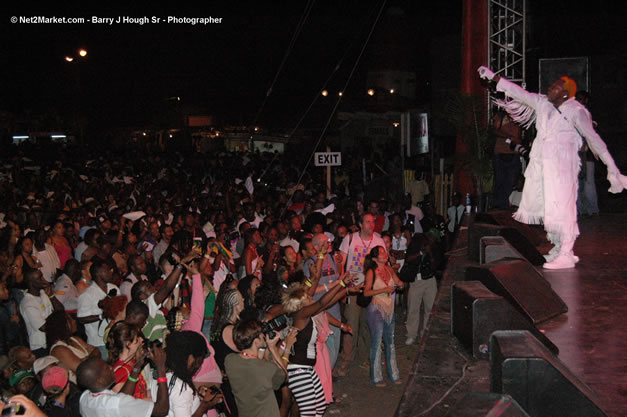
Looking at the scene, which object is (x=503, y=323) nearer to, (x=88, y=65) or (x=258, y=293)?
(x=258, y=293)

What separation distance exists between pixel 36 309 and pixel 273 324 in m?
2.90

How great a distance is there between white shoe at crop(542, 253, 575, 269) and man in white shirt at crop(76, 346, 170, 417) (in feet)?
13.3

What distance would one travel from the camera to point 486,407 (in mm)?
2758

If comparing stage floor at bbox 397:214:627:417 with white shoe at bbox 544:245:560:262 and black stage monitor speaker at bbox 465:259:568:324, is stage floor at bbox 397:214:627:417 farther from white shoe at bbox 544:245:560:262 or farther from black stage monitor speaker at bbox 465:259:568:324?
white shoe at bbox 544:245:560:262

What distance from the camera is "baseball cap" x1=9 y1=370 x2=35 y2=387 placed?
188 inches

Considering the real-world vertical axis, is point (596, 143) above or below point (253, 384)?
above

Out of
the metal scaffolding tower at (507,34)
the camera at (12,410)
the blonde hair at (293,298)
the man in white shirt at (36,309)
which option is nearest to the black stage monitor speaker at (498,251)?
Result: the blonde hair at (293,298)

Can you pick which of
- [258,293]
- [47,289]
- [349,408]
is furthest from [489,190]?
[47,289]

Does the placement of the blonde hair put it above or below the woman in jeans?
above

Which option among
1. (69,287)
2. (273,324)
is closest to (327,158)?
(69,287)

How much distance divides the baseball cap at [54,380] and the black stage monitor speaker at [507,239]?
415 cm

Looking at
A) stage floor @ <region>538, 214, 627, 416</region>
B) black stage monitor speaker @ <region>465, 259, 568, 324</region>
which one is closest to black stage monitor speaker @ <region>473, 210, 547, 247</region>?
stage floor @ <region>538, 214, 627, 416</region>

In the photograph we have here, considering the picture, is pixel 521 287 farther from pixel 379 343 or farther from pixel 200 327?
pixel 379 343

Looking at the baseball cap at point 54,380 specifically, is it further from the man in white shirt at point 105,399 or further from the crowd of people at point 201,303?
the man in white shirt at point 105,399
